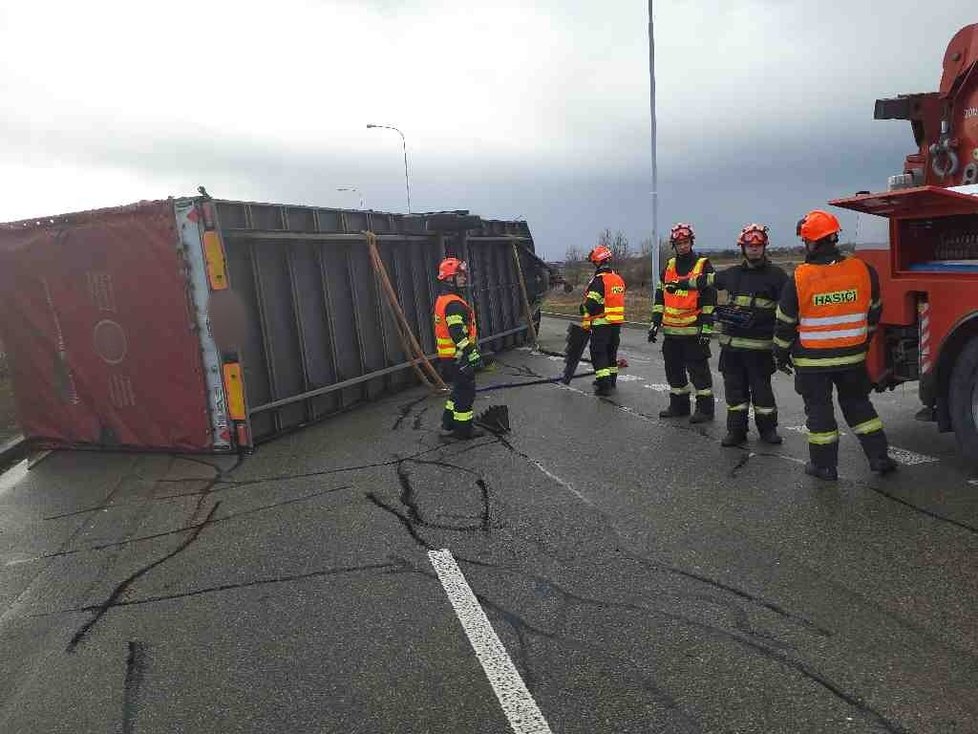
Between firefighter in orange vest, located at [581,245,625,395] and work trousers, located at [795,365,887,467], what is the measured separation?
400 centimetres

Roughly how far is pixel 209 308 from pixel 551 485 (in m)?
3.76

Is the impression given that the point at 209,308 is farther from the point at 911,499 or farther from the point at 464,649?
the point at 911,499

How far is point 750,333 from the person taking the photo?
6.07 meters

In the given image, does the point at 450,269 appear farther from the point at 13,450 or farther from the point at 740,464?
the point at 13,450

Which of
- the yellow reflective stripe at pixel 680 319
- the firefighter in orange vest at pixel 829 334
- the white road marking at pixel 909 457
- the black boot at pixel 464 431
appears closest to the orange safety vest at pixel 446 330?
the black boot at pixel 464 431

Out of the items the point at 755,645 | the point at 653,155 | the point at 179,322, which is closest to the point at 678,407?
the point at 755,645

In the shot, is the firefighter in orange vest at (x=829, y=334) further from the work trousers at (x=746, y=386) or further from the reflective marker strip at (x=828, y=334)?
the work trousers at (x=746, y=386)

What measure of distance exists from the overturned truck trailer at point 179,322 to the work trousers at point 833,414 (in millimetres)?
5131

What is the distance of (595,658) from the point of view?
3.00 metres

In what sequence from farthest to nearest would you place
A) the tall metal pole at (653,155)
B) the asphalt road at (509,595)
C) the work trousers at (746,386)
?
the tall metal pole at (653,155)
the work trousers at (746,386)
the asphalt road at (509,595)

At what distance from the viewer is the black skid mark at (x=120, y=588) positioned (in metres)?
3.55

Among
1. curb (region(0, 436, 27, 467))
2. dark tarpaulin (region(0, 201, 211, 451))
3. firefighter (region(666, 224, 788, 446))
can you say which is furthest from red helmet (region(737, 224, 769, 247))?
curb (region(0, 436, 27, 467))

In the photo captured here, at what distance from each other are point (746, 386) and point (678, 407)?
1.17 meters

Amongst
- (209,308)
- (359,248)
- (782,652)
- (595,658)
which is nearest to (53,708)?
(595,658)
